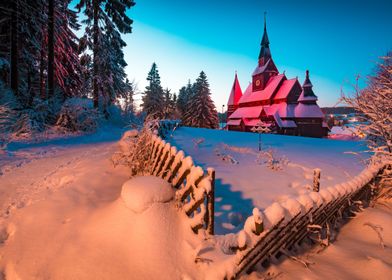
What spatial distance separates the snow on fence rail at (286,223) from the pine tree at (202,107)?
34915 millimetres

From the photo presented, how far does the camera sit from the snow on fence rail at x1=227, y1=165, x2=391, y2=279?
2.03 m

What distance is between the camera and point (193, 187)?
2580mm

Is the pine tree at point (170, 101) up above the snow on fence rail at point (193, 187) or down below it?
above

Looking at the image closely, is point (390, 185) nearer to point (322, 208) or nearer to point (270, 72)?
point (322, 208)

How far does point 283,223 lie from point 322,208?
95 centimetres

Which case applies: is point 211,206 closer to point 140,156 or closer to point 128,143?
point 140,156

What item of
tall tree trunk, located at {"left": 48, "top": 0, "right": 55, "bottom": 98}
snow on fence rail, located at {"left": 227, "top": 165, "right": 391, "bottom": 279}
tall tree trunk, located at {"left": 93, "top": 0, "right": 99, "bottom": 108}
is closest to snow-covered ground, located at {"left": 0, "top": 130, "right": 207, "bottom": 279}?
snow on fence rail, located at {"left": 227, "top": 165, "right": 391, "bottom": 279}

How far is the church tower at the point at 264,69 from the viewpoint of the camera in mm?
34000

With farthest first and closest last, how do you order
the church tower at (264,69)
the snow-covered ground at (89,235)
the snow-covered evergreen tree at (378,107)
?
the church tower at (264,69) < the snow-covered evergreen tree at (378,107) < the snow-covered ground at (89,235)

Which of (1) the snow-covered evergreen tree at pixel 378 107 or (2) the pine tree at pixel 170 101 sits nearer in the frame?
(1) the snow-covered evergreen tree at pixel 378 107

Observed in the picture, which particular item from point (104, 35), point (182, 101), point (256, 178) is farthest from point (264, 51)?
point (256, 178)

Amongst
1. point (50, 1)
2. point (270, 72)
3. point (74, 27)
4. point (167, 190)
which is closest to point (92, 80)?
point (50, 1)

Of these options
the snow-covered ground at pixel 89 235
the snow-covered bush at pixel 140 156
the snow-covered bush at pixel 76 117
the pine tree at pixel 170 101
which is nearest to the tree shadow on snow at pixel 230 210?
the snow-covered ground at pixel 89 235

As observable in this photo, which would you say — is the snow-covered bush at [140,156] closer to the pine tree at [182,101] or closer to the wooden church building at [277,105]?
the wooden church building at [277,105]
